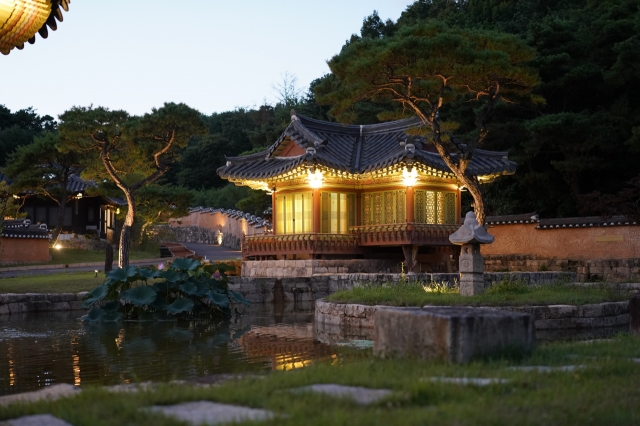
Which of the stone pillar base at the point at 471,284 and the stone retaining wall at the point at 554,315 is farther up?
the stone pillar base at the point at 471,284

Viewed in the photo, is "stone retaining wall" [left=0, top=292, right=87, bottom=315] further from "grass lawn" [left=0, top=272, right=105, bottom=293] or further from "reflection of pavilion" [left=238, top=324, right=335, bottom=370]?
"reflection of pavilion" [left=238, top=324, right=335, bottom=370]

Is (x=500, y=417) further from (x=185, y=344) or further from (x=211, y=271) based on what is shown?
(x=211, y=271)

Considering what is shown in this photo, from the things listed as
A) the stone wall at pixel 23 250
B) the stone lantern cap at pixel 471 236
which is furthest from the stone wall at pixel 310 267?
the stone wall at pixel 23 250

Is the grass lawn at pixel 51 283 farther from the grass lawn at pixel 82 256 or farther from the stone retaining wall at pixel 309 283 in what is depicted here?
the grass lawn at pixel 82 256

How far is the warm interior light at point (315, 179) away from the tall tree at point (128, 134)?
6.85m

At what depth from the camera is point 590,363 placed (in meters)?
7.19

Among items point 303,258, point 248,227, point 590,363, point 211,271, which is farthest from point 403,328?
point 248,227

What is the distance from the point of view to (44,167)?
42.7 meters

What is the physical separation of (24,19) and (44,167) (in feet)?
131

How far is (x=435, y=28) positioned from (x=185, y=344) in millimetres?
13796

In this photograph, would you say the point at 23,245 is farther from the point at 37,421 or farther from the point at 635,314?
the point at 37,421

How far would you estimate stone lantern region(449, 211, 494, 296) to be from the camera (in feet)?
52.3

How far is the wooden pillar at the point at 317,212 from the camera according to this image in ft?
93.4

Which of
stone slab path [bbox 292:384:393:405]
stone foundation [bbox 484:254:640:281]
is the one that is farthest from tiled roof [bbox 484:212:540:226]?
stone slab path [bbox 292:384:393:405]
